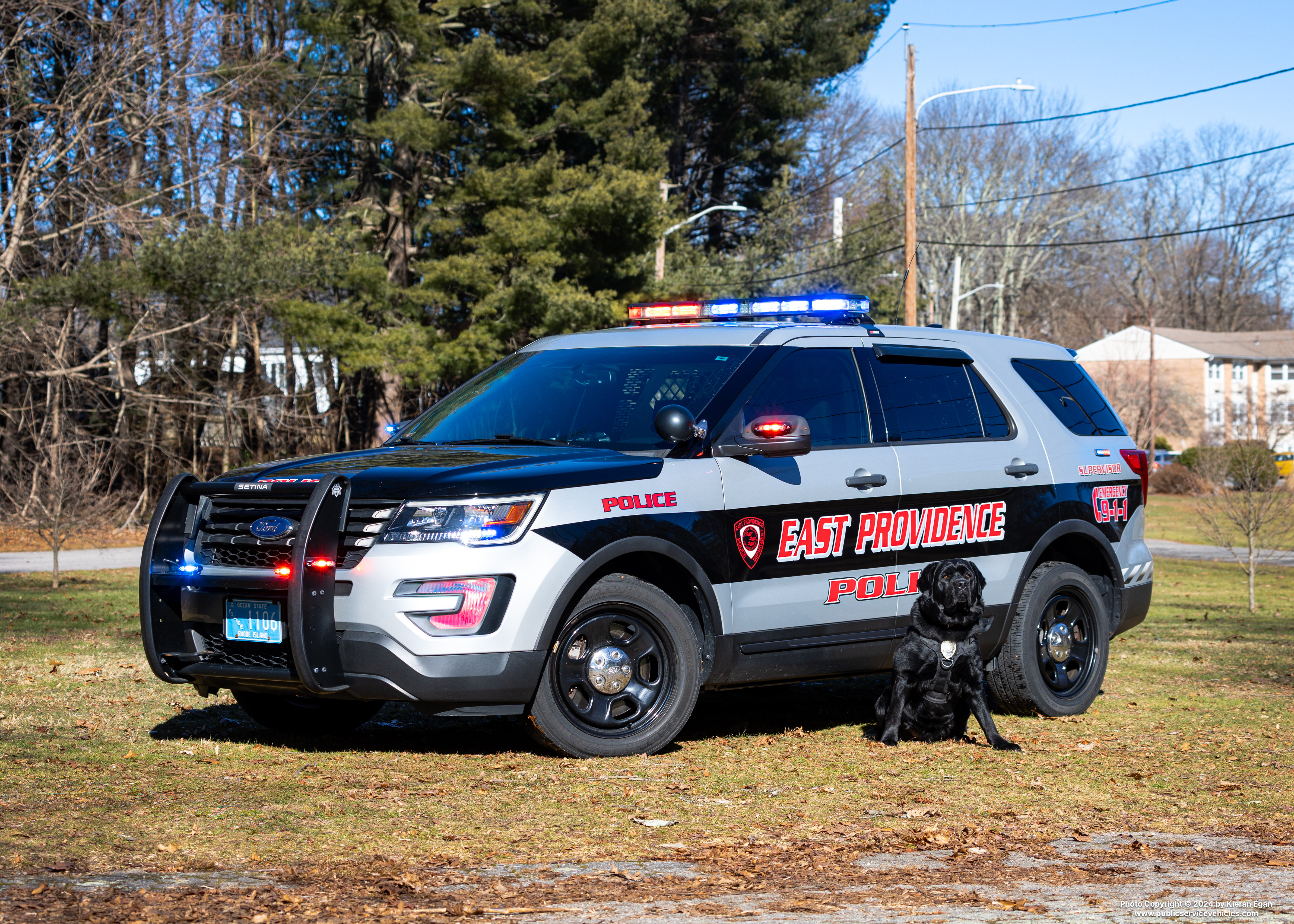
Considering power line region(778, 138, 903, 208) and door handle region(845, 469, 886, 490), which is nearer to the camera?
door handle region(845, 469, 886, 490)

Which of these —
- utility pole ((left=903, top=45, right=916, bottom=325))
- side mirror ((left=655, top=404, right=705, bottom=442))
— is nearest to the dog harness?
side mirror ((left=655, top=404, right=705, bottom=442))

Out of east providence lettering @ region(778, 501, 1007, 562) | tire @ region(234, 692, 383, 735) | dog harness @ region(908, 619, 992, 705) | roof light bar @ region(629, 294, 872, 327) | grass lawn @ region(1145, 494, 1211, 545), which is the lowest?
grass lawn @ region(1145, 494, 1211, 545)

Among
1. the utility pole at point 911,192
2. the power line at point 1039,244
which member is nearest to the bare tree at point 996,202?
the power line at point 1039,244

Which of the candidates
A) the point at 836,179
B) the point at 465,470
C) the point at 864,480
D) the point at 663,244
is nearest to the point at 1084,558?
the point at 864,480

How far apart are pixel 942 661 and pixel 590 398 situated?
2.20 meters

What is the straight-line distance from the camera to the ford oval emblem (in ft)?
19.3

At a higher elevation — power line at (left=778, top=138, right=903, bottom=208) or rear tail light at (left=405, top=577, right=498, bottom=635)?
power line at (left=778, top=138, right=903, bottom=208)

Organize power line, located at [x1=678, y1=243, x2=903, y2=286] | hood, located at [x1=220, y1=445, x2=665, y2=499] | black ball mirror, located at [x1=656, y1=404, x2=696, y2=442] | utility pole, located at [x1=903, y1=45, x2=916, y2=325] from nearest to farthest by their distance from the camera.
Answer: hood, located at [x1=220, y1=445, x2=665, y2=499] → black ball mirror, located at [x1=656, y1=404, x2=696, y2=442] → utility pole, located at [x1=903, y1=45, x2=916, y2=325] → power line, located at [x1=678, y1=243, x2=903, y2=286]

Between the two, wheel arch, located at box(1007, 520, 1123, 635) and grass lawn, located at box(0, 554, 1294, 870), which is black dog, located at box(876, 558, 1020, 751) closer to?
grass lawn, located at box(0, 554, 1294, 870)

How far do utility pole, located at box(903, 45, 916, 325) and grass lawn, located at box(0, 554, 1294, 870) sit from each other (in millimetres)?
15358

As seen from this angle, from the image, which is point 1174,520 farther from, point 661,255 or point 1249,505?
point 1249,505

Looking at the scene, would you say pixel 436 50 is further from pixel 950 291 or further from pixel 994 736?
pixel 950 291

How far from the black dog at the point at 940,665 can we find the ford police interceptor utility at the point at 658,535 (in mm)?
248

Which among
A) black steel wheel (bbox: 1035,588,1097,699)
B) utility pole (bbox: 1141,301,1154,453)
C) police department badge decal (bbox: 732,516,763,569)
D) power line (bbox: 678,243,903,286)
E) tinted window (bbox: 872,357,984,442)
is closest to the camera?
police department badge decal (bbox: 732,516,763,569)
